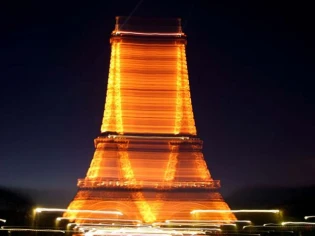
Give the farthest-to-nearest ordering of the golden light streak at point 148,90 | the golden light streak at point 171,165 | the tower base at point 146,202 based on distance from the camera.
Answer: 1. the golden light streak at point 148,90
2. the golden light streak at point 171,165
3. the tower base at point 146,202

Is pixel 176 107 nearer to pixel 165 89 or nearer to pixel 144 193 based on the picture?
pixel 165 89

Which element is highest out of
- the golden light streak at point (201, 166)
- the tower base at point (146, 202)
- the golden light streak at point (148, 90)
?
the golden light streak at point (148, 90)

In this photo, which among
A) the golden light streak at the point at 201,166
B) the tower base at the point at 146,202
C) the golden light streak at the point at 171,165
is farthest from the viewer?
the golden light streak at the point at 201,166

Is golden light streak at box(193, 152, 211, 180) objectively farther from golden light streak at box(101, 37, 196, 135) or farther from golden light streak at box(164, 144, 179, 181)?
golden light streak at box(101, 37, 196, 135)

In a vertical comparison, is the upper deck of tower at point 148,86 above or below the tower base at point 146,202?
above

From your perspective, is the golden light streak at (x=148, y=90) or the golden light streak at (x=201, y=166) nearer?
the golden light streak at (x=201, y=166)

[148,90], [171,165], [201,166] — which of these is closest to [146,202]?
[171,165]

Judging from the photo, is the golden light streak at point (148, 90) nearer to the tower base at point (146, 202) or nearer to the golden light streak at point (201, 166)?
the golden light streak at point (201, 166)
